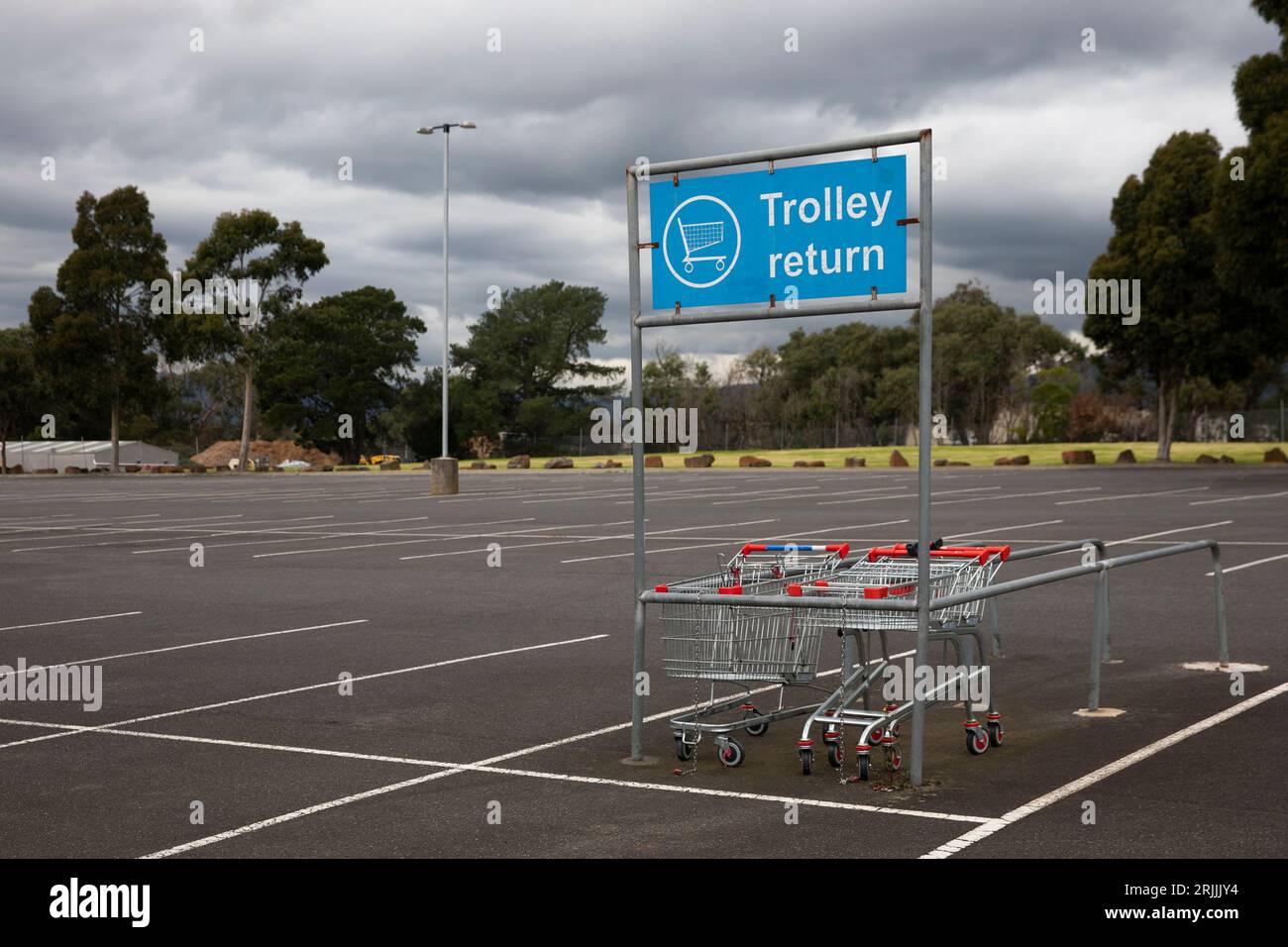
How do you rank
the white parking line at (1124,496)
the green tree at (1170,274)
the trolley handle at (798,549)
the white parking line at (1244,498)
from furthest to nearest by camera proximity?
the green tree at (1170,274)
the white parking line at (1124,496)
the white parking line at (1244,498)
the trolley handle at (798,549)

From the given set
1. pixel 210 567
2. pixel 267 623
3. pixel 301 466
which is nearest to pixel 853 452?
pixel 301 466

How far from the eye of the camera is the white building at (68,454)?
90.7 m

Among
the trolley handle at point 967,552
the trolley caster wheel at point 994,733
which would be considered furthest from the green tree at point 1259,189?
the trolley caster wheel at point 994,733

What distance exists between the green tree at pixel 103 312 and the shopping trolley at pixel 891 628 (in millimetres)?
69907

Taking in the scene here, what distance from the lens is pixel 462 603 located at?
44.5ft

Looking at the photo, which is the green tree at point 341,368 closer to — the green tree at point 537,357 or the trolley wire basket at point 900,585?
the green tree at point 537,357

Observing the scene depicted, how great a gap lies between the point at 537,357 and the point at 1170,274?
2114 inches

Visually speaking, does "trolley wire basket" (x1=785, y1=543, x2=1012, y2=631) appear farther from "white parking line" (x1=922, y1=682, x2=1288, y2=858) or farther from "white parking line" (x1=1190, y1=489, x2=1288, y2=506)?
"white parking line" (x1=1190, y1=489, x2=1288, y2=506)

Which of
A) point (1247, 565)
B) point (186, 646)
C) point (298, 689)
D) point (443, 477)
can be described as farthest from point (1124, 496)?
point (298, 689)

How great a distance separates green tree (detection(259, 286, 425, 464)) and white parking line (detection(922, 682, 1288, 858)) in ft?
262

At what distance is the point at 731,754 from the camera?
6793 mm

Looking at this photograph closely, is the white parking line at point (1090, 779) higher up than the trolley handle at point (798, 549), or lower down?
lower down

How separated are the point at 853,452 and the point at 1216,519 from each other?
50010 millimetres

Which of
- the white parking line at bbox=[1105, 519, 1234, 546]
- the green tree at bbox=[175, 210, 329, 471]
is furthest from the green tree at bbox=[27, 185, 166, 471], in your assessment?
the white parking line at bbox=[1105, 519, 1234, 546]
